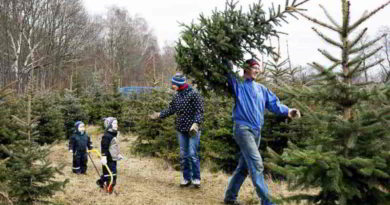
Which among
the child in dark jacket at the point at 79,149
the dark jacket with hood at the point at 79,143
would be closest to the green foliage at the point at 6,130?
the child in dark jacket at the point at 79,149

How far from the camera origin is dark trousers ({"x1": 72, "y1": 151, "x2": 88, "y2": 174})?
832 centimetres

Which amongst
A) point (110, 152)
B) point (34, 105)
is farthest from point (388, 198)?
point (34, 105)

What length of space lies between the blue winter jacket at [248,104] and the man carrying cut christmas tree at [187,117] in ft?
4.51

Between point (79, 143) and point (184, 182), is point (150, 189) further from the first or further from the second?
point (79, 143)

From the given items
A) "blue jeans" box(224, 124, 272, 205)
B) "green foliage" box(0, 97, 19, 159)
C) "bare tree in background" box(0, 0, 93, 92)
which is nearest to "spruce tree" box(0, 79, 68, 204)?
"green foliage" box(0, 97, 19, 159)

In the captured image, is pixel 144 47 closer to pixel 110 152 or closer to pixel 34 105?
pixel 34 105

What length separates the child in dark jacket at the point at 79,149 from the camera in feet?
27.4

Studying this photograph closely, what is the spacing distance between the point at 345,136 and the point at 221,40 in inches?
74.5

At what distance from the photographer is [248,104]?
475 centimetres

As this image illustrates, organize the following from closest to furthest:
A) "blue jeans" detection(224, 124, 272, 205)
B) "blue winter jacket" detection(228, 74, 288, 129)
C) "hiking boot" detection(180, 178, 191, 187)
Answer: "blue jeans" detection(224, 124, 272, 205) → "blue winter jacket" detection(228, 74, 288, 129) → "hiking boot" detection(180, 178, 191, 187)

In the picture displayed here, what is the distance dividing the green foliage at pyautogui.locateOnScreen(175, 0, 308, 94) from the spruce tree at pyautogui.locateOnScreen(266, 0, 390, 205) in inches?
49.2

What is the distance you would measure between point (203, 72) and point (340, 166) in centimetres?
222

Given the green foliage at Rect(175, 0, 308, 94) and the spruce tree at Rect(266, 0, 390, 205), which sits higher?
the green foliage at Rect(175, 0, 308, 94)

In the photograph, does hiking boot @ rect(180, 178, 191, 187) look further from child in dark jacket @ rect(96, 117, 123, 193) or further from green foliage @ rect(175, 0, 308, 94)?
green foliage @ rect(175, 0, 308, 94)
